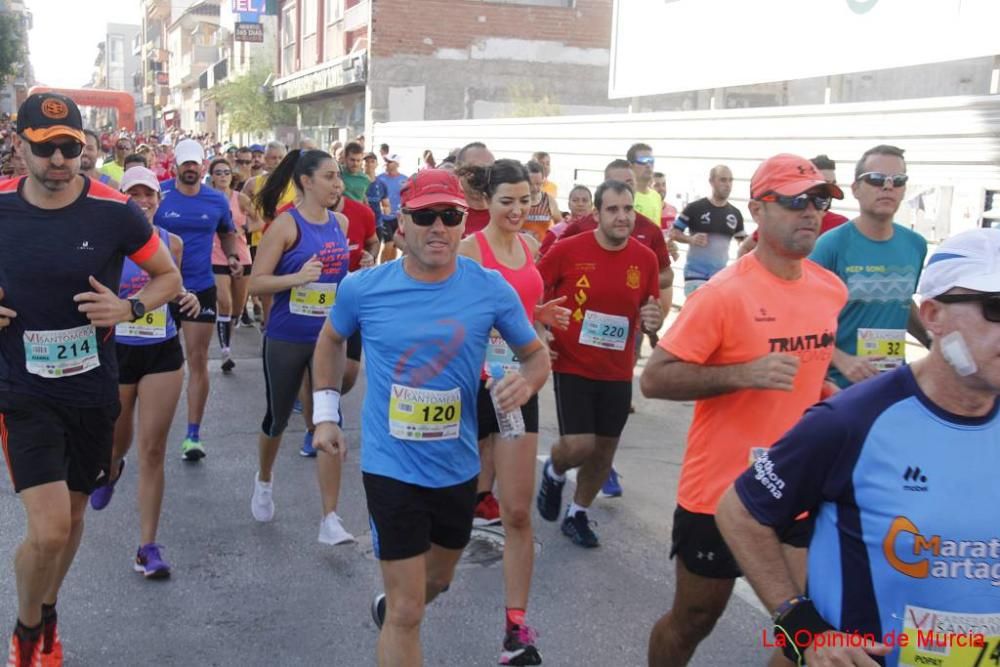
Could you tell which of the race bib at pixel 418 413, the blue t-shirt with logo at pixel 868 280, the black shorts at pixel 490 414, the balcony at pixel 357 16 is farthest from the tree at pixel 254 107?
the race bib at pixel 418 413

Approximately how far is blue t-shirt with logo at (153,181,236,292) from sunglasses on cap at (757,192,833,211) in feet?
17.3

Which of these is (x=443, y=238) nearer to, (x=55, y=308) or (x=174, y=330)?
(x=55, y=308)

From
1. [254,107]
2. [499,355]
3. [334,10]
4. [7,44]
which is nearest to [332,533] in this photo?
[499,355]

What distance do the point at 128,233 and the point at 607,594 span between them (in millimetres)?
2748

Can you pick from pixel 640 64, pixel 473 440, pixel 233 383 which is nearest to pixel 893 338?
pixel 473 440

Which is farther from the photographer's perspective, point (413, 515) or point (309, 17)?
point (309, 17)

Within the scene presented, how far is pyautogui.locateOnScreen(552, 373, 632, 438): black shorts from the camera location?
563 cm

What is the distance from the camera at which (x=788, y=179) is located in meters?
3.60

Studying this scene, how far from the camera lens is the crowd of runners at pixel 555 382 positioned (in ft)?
7.00

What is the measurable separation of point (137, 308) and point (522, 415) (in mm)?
1679

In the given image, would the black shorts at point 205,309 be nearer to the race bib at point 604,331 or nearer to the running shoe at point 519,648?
the race bib at point 604,331

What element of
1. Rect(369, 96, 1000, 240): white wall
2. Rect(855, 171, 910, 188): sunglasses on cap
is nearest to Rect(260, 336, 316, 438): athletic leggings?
Rect(855, 171, 910, 188): sunglasses on cap

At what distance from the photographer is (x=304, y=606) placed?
487 centimetres

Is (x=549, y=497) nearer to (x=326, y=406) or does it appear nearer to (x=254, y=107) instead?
(x=326, y=406)
